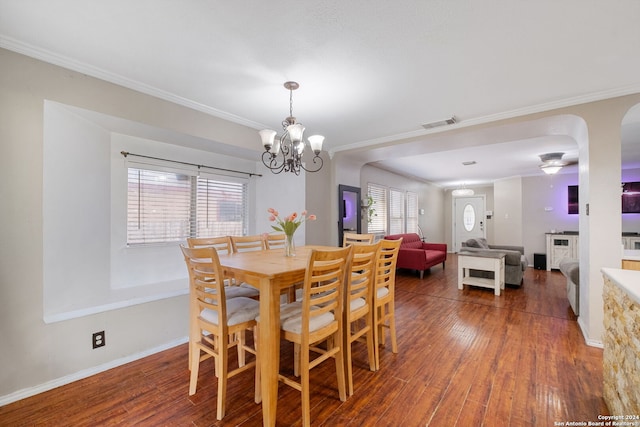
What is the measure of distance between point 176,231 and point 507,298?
5.00 m

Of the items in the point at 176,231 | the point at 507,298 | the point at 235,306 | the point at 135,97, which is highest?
the point at 135,97

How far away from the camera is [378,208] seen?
6.65 meters

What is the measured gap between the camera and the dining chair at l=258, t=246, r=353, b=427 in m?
1.69

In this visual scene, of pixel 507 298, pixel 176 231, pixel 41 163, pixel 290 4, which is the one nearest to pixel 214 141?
pixel 176 231

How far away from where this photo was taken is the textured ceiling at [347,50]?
164 centimetres

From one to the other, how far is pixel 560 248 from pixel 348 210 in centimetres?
546

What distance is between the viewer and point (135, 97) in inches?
99.8

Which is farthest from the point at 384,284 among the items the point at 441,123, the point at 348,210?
the point at 348,210

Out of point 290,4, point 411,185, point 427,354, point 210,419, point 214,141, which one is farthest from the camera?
point 411,185

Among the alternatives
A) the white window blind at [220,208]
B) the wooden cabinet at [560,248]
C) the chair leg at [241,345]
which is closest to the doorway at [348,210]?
the white window blind at [220,208]

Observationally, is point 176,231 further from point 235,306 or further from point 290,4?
point 290,4

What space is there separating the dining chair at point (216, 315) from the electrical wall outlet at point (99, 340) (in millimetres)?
835

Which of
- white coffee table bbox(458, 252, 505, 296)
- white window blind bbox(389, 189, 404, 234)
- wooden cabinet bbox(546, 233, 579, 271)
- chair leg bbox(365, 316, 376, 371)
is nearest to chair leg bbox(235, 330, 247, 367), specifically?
chair leg bbox(365, 316, 376, 371)

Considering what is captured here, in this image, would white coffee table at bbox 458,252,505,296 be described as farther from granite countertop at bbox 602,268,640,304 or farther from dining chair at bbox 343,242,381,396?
dining chair at bbox 343,242,381,396
